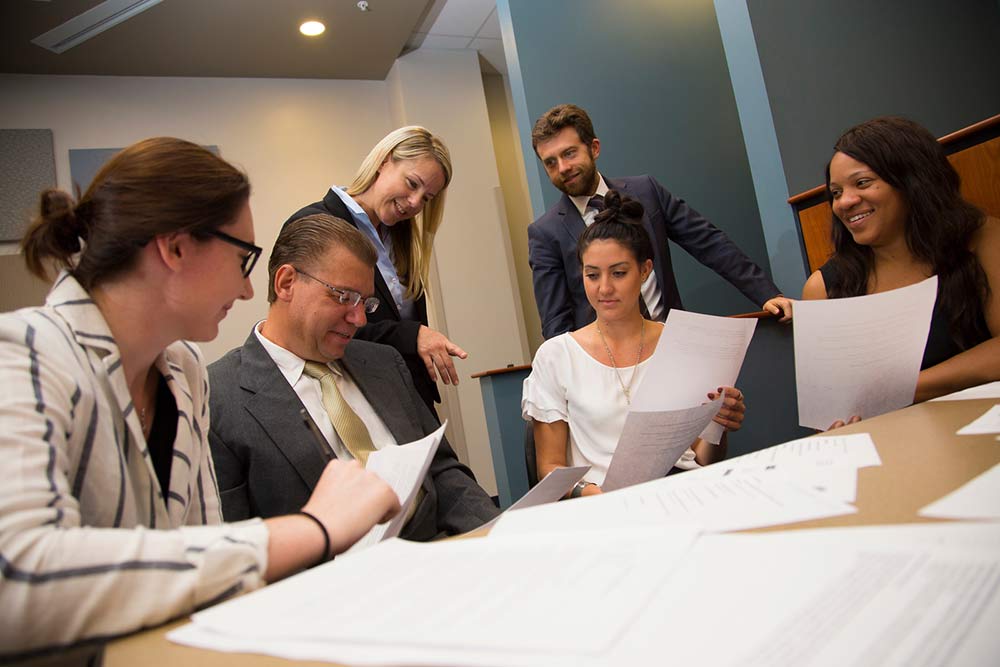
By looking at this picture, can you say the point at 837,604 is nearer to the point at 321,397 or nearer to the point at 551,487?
the point at 551,487

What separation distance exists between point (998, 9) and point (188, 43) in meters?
5.01

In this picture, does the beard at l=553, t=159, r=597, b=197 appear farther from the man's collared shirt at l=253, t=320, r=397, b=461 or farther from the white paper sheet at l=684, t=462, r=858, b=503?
the white paper sheet at l=684, t=462, r=858, b=503

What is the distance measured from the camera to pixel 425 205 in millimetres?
2322

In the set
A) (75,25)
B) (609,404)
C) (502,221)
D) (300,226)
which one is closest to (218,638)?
(300,226)

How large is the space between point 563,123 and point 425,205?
2.33 ft

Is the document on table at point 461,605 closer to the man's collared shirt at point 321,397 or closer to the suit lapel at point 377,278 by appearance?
the man's collared shirt at point 321,397

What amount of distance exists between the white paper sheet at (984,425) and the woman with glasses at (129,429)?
2.42 feet

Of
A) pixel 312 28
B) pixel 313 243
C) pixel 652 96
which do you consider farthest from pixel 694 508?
pixel 312 28

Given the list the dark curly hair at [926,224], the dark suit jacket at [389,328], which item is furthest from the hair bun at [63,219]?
the dark curly hair at [926,224]

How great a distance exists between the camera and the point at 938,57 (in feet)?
11.6

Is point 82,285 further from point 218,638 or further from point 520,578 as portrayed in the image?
point 520,578

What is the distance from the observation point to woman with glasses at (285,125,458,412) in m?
2.00

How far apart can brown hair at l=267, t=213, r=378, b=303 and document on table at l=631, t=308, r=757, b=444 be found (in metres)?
0.76

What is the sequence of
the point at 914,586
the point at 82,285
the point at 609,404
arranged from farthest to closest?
the point at 609,404 → the point at 82,285 → the point at 914,586
